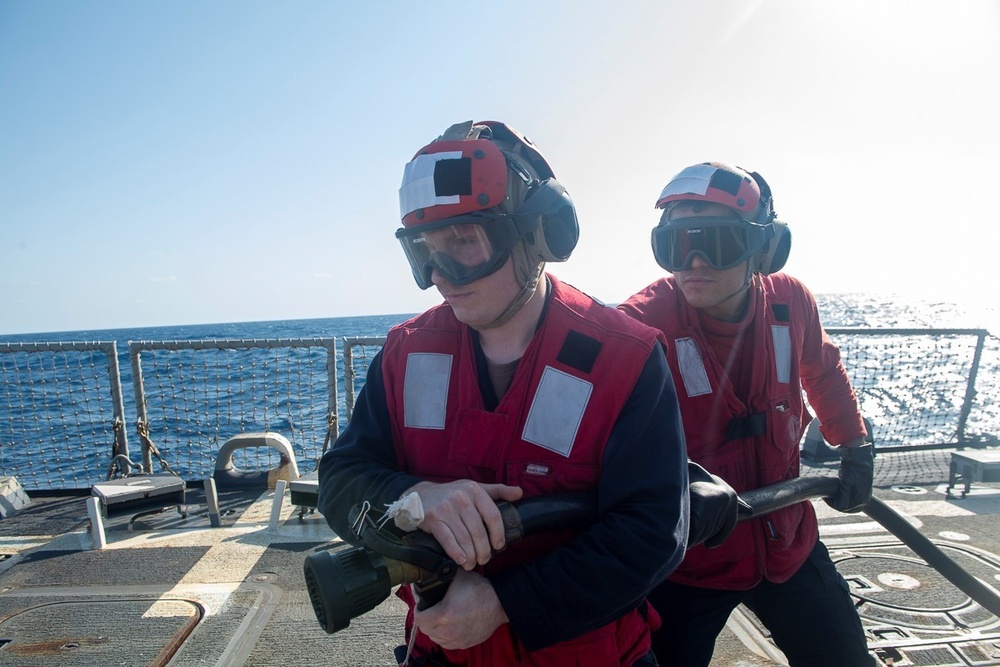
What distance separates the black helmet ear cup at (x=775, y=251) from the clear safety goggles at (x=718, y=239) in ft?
0.27

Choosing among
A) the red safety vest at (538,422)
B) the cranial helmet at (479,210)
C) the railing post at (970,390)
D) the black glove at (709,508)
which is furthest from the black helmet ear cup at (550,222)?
the railing post at (970,390)

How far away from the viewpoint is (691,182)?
2584 mm

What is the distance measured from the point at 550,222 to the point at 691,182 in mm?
1061

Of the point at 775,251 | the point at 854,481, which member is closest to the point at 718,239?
the point at 775,251

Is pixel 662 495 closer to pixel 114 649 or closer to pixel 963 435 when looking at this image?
pixel 114 649

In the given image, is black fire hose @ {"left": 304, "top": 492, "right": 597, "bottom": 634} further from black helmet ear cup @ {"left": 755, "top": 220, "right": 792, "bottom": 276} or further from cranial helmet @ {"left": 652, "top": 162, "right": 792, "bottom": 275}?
black helmet ear cup @ {"left": 755, "top": 220, "right": 792, "bottom": 276}

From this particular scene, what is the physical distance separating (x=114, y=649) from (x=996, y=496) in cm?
712

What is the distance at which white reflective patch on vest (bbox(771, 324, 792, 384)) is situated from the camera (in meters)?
2.62

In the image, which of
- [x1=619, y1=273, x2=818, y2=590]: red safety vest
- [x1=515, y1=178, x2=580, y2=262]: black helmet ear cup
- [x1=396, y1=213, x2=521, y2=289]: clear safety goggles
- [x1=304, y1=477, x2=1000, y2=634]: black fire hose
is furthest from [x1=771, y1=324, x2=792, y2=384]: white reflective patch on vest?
[x1=396, y1=213, x2=521, y2=289]: clear safety goggles

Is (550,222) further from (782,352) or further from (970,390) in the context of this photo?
(970,390)

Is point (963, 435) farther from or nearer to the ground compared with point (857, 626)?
nearer to the ground

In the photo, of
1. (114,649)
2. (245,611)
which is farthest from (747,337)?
(114,649)

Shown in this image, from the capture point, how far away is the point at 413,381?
188cm

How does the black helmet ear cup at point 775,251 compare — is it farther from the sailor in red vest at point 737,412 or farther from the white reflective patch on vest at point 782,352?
the white reflective patch on vest at point 782,352
